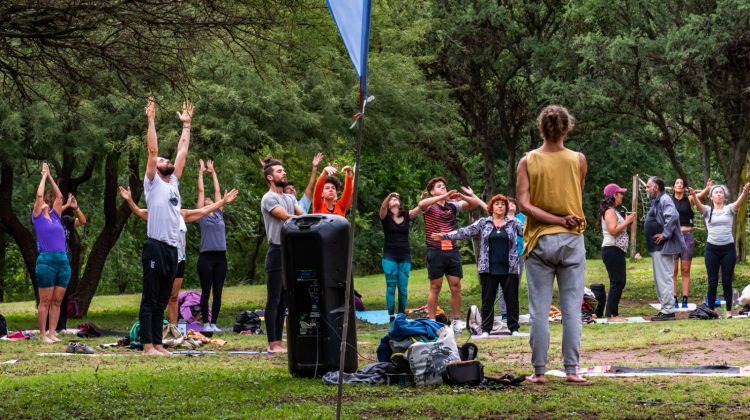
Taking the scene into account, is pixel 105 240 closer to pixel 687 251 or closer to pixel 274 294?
pixel 687 251

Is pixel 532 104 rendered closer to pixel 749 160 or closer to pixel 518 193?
pixel 749 160

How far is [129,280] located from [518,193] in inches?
1733

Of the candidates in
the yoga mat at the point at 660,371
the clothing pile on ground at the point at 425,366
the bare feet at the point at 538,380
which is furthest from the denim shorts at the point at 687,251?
the bare feet at the point at 538,380

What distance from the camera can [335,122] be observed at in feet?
62.3

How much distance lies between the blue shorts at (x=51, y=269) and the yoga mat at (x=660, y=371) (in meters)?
7.19

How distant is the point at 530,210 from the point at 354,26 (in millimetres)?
2516

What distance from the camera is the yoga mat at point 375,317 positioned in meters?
18.3

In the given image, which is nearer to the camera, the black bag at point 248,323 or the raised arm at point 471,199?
the raised arm at point 471,199

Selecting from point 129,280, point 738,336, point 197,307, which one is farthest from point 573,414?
point 129,280

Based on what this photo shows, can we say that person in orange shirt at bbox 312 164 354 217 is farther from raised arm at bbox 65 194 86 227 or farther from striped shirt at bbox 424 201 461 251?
raised arm at bbox 65 194 86 227

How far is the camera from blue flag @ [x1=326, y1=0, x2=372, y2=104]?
6.45 metres

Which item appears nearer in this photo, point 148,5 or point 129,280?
point 148,5

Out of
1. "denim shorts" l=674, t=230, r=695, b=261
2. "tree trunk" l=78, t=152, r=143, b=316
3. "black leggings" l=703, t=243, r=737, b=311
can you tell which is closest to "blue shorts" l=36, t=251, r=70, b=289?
"tree trunk" l=78, t=152, r=143, b=316

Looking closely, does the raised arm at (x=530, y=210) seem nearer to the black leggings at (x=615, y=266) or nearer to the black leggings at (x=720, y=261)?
the black leggings at (x=615, y=266)
